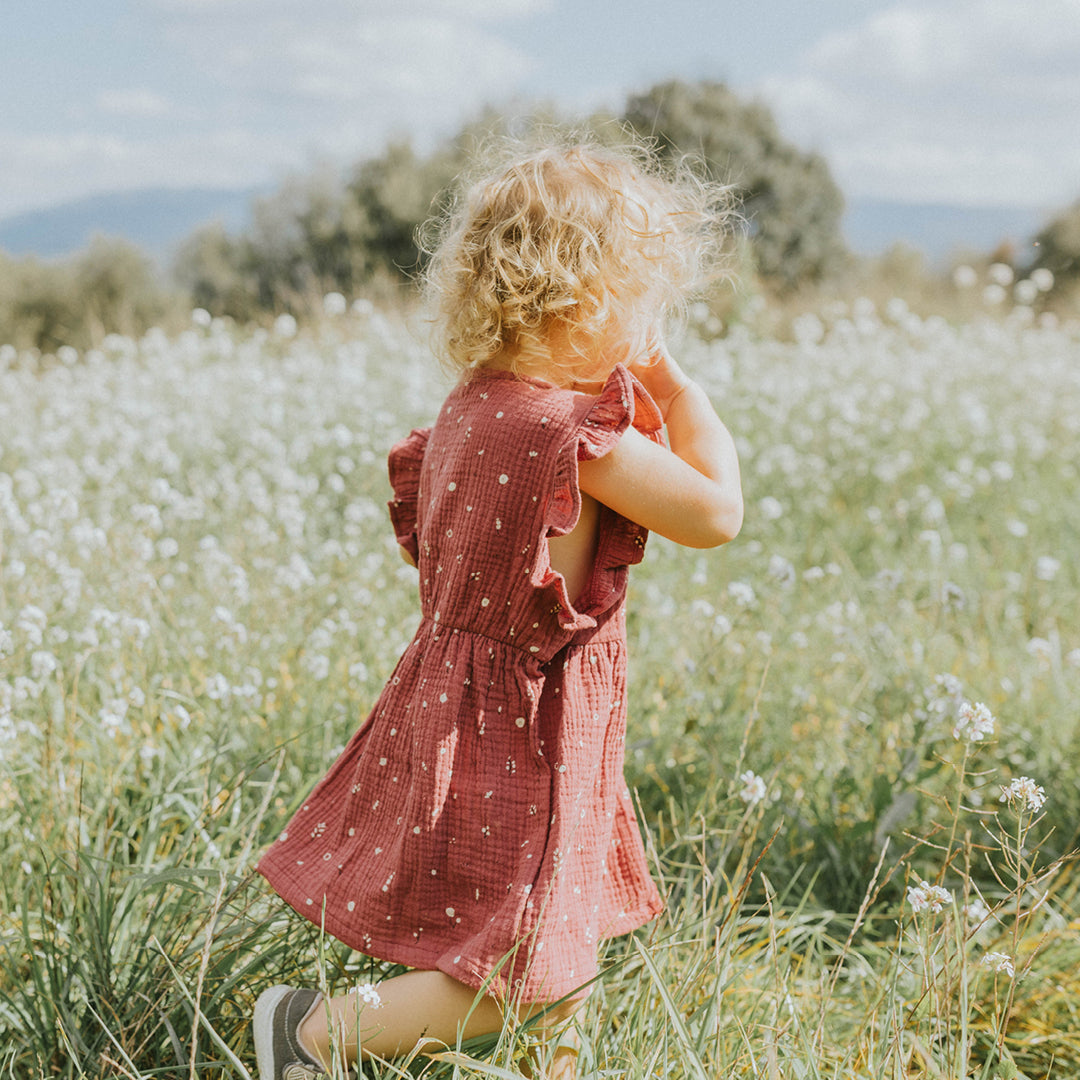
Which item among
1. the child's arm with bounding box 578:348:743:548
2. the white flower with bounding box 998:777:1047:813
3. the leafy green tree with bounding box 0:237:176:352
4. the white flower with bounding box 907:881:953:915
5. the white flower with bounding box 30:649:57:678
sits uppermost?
the child's arm with bounding box 578:348:743:548

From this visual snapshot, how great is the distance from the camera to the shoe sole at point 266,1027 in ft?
5.37

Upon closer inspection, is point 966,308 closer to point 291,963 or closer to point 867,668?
point 867,668

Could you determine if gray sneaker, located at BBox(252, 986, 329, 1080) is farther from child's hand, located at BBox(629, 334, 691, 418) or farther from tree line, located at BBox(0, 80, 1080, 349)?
tree line, located at BBox(0, 80, 1080, 349)

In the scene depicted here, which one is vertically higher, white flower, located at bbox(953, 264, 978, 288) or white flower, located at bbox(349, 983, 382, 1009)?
white flower, located at bbox(953, 264, 978, 288)

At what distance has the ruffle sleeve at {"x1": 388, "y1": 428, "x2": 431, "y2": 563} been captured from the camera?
2.05 metres

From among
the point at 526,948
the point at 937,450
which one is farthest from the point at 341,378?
the point at 526,948

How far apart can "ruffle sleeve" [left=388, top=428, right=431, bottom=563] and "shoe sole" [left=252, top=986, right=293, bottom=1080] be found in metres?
0.80

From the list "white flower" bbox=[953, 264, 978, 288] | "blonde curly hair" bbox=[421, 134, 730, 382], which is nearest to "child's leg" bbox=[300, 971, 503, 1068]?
"blonde curly hair" bbox=[421, 134, 730, 382]

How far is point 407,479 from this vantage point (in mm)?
2066

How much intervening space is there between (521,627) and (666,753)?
1.23 meters

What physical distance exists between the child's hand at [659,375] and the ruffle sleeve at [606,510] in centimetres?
8

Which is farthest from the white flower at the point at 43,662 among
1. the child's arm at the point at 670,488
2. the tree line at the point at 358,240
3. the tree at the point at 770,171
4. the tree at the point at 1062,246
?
the tree at the point at 1062,246

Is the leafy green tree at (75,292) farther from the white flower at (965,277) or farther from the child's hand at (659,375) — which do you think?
the child's hand at (659,375)

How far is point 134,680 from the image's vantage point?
9.24 feet
